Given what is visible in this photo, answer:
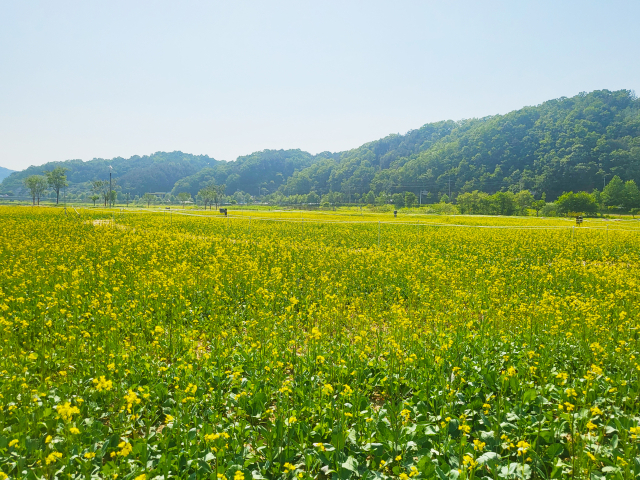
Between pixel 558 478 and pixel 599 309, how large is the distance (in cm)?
547

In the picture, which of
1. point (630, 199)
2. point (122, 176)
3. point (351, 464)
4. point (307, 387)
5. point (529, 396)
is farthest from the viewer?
point (122, 176)

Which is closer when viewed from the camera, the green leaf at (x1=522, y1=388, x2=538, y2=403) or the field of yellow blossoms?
the field of yellow blossoms

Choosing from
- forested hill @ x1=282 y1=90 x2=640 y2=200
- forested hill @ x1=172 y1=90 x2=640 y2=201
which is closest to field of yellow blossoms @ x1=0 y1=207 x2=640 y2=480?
forested hill @ x1=282 y1=90 x2=640 y2=200

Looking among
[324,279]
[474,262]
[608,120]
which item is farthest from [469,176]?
[324,279]

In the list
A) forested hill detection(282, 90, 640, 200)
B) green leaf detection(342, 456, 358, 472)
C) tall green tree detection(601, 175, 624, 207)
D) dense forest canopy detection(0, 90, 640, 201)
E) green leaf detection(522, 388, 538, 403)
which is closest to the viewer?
green leaf detection(342, 456, 358, 472)

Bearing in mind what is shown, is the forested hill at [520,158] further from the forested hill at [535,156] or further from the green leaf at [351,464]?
the green leaf at [351,464]

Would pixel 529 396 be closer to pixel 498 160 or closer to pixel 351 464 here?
pixel 351 464

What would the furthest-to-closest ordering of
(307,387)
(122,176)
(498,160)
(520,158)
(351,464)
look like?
(122,176) < (498,160) < (520,158) < (307,387) < (351,464)

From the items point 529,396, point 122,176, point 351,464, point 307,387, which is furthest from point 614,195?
point 122,176

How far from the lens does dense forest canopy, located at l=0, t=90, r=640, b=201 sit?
90812 mm

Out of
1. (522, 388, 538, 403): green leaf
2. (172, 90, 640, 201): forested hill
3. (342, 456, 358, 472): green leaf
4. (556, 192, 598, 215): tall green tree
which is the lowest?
(342, 456, 358, 472): green leaf

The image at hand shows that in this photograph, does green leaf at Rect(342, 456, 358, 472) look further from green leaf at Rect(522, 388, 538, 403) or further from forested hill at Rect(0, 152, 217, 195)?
forested hill at Rect(0, 152, 217, 195)

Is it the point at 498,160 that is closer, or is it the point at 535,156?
the point at 535,156

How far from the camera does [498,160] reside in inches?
4173
